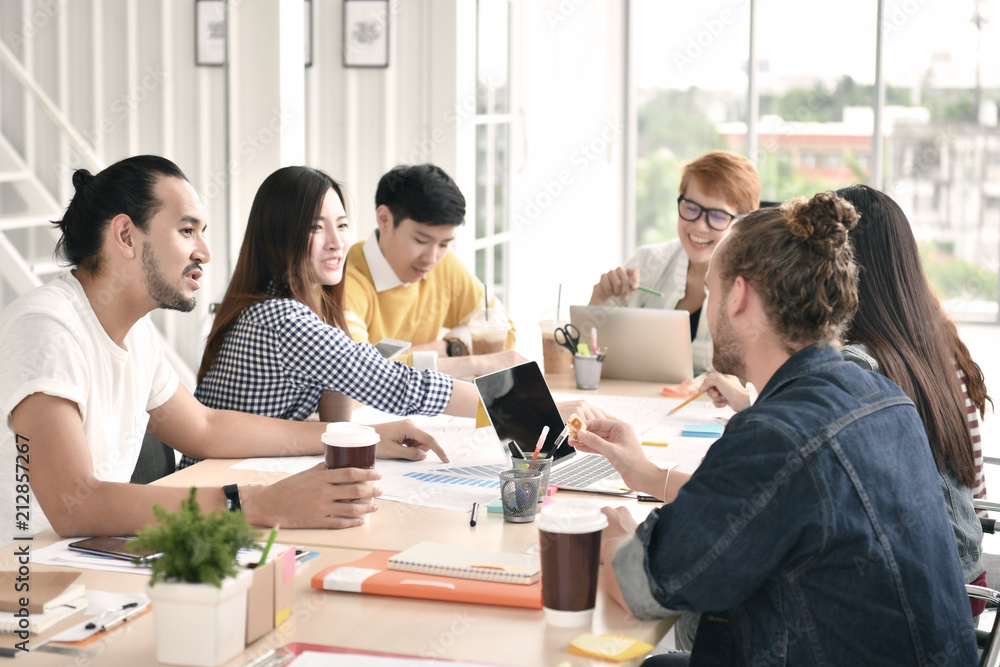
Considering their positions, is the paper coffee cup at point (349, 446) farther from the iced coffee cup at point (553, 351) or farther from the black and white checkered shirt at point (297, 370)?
the iced coffee cup at point (553, 351)

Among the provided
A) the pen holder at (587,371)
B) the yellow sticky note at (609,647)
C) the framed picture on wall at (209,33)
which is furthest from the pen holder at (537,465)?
the framed picture on wall at (209,33)

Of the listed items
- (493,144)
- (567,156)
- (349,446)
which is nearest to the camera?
(349,446)

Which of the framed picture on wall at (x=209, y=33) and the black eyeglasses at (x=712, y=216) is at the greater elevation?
the framed picture on wall at (x=209, y=33)

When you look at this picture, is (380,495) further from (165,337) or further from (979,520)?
(165,337)

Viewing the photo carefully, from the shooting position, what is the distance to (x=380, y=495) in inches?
68.1

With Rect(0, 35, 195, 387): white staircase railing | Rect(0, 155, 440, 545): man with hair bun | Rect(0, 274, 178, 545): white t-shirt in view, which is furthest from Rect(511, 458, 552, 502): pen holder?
Rect(0, 35, 195, 387): white staircase railing

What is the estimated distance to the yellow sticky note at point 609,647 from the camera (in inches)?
46.2

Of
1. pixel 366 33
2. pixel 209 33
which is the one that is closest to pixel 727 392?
pixel 366 33

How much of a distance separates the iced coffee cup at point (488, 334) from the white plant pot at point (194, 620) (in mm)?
1988

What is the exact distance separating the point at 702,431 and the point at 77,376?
Result: 137 centimetres

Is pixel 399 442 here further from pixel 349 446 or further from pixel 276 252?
pixel 276 252

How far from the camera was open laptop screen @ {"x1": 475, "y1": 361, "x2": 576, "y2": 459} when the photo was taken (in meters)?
1.94

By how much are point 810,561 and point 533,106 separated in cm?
511

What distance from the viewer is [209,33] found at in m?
4.58
